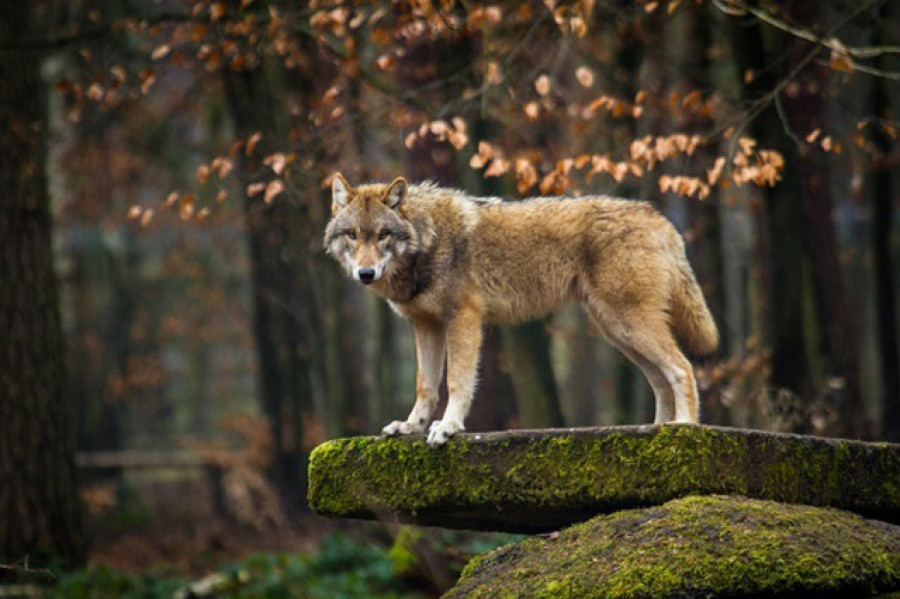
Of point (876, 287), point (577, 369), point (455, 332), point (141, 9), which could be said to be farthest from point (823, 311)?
point (577, 369)

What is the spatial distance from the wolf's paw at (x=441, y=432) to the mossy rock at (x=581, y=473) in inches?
2.1

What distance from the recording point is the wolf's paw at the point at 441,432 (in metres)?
6.42

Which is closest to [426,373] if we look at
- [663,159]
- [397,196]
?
[397,196]

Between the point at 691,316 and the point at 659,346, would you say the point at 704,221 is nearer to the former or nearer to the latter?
the point at 691,316

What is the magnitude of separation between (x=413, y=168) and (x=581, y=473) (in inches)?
316

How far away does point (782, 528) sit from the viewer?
5598 mm

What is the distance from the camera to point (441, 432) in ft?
21.1

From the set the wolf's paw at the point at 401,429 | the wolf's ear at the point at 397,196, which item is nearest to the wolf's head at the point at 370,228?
the wolf's ear at the point at 397,196

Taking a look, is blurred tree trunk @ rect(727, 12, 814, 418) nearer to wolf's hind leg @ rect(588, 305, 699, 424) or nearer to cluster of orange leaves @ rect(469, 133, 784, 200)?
cluster of orange leaves @ rect(469, 133, 784, 200)

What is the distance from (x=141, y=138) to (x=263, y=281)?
498 centimetres

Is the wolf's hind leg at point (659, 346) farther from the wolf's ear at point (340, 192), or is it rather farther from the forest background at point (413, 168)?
the wolf's ear at point (340, 192)

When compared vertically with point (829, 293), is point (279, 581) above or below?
below

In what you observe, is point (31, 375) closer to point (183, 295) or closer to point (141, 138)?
point (141, 138)

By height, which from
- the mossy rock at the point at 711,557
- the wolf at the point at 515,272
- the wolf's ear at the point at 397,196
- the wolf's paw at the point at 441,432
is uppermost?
the wolf's ear at the point at 397,196
